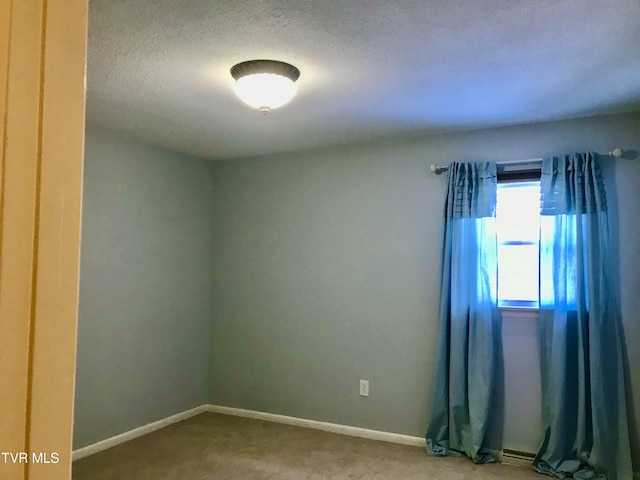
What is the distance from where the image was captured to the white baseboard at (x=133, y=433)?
3467mm

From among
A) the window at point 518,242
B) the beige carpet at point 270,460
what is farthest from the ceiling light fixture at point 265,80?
the beige carpet at point 270,460

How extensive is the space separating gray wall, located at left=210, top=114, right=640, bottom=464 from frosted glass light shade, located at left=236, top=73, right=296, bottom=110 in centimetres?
154

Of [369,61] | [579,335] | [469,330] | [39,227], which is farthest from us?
[469,330]

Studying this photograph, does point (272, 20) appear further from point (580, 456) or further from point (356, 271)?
point (580, 456)

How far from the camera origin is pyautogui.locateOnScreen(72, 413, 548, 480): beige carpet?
10.4 ft

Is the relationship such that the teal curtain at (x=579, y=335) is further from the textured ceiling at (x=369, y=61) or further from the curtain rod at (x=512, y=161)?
the textured ceiling at (x=369, y=61)

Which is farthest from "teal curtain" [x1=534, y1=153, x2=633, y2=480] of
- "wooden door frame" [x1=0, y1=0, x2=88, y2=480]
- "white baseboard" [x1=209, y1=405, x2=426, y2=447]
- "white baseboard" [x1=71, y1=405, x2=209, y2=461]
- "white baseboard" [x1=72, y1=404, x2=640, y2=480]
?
"wooden door frame" [x1=0, y1=0, x2=88, y2=480]

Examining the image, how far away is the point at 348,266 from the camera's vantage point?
161 inches

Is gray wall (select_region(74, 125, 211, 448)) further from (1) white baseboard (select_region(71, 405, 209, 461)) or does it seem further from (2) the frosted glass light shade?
(2) the frosted glass light shade

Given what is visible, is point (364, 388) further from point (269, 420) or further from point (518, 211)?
point (518, 211)

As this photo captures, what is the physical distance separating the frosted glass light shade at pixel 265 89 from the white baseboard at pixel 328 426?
2.61 meters

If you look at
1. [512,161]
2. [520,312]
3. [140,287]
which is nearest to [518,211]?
[512,161]

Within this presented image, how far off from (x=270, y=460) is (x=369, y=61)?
263cm

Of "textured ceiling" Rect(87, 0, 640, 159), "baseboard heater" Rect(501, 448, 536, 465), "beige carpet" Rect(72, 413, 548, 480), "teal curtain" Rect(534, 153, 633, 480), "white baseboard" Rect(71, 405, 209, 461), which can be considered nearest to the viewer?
"textured ceiling" Rect(87, 0, 640, 159)
